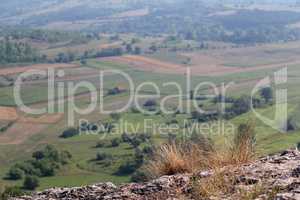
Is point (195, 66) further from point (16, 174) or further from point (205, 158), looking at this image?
point (205, 158)

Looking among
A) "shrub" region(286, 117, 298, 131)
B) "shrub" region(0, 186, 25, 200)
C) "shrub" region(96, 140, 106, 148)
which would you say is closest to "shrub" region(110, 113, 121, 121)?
"shrub" region(96, 140, 106, 148)

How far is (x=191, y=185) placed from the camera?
5.32m

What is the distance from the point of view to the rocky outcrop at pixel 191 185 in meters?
4.97

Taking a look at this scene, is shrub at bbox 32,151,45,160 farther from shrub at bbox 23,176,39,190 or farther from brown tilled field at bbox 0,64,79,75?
brown tilled field at bbox 0,64,79,75

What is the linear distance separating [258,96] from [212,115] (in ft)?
38.9

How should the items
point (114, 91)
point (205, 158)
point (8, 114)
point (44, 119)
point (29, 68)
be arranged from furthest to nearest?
point (29, 68) < point (114, 91) < point (44, 119) < point (8, 114) < point (205, 158)

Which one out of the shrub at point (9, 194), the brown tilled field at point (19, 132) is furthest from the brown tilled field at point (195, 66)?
the shrub at point (9, 194)

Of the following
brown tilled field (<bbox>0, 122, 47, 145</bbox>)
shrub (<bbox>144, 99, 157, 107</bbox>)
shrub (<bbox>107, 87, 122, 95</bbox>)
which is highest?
shrub (<bbox>107, 87, 122, 95</bbox>)

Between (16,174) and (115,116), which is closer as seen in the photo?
(16,174)

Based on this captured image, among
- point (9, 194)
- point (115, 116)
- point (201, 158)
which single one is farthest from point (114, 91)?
point (201, 158)

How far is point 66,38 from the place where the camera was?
146500 millimetres

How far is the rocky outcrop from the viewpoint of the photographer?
4.97m

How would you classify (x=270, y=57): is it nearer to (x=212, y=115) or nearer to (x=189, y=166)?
(x=212, y=115)

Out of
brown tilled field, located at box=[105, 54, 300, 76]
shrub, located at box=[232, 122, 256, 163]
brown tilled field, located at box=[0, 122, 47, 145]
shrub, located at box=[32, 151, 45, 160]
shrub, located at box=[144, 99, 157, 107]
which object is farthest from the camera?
brown tilled field, located at box=[105, 54, 300, 76]
